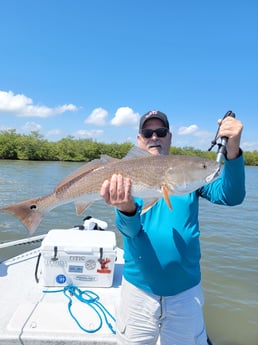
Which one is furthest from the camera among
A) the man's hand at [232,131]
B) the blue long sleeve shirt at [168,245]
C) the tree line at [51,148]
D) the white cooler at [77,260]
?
the tree line at [51,148]

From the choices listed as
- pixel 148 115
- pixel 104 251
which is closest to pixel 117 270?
pixel 104 251

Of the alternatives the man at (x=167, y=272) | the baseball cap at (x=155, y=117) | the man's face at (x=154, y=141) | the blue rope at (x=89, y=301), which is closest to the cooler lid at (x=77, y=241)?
the blue rope at (x=89, y=301)

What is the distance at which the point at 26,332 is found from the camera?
3.41m

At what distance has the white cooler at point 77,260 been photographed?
454cm

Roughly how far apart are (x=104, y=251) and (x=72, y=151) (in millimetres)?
77038

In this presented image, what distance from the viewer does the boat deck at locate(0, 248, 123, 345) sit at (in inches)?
134

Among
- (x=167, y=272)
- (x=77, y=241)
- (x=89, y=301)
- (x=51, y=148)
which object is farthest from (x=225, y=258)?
(x=51, y=148)

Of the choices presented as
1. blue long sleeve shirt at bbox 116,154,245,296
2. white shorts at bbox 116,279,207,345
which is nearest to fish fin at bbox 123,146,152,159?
blue long sleeve shirt at bbox 116,154,245,296

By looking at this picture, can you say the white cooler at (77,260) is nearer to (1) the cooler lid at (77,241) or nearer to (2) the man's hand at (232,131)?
(1) the cooler lid at (77,241)

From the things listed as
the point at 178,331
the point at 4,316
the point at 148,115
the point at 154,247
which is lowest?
the point at 4,316

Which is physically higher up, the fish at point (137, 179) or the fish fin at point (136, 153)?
the fish fin at point (136, 153)

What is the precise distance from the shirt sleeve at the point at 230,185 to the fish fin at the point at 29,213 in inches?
59.5

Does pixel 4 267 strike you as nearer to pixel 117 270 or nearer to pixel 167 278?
pixel 117 270

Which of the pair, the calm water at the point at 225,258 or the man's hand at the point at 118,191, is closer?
the man's hand at the point at 118,191
